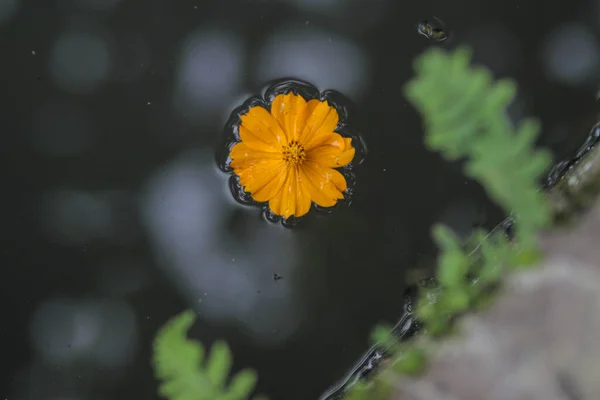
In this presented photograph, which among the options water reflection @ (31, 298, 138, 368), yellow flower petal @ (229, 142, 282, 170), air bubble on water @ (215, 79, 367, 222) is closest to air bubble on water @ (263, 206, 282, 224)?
air bubble on water @ (215, 79, 367, 222)

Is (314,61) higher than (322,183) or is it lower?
higher

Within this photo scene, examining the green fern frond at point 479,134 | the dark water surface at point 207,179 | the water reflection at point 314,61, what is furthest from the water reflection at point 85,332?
the green fern frond at point 479,134

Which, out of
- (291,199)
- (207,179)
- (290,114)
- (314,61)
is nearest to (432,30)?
(314,61)

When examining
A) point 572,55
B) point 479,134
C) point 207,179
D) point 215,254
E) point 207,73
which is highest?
point 207,73

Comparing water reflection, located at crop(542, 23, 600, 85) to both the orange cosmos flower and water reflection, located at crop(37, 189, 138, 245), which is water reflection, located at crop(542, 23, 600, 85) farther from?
water reflection, located at crop(37, 189, 138, 245)

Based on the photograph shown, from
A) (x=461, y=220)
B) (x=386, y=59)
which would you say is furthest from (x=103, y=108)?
(x=461, y=220)

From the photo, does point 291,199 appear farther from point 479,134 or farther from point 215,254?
point 479,134

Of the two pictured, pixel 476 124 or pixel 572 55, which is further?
pixel 572 55

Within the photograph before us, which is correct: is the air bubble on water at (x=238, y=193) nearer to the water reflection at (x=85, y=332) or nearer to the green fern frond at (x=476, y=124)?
the water reflection at (x=85, y=332)
